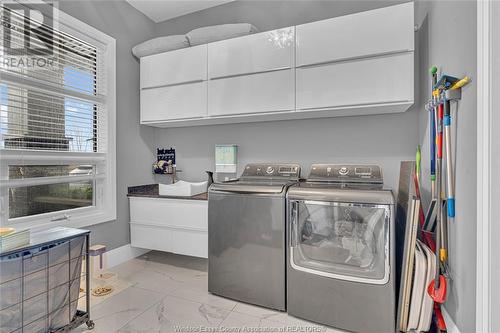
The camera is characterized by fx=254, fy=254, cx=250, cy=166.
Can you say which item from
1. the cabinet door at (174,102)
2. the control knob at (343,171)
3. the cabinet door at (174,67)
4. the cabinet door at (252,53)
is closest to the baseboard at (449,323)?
the control knob at (343,171)

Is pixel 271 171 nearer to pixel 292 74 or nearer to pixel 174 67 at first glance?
pixel 292 74

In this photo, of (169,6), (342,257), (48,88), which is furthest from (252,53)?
(342,257)

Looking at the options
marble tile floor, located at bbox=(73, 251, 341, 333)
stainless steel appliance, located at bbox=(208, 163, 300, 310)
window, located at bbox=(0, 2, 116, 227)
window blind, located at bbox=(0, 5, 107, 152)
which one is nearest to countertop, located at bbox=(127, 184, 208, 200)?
window, located at bbox=(0, 2, 116, 227)

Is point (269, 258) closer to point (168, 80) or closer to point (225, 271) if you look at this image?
point (225, 271)

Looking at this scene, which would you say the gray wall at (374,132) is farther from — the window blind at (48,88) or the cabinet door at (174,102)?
the window blind at (48,88)

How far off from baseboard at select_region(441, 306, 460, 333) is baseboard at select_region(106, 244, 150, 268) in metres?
2.93

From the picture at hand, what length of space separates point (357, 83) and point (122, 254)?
2958 mm

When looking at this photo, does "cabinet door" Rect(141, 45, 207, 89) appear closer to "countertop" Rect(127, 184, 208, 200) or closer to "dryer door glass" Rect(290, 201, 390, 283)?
"countertop" Rect(127, 184, 208, 200)

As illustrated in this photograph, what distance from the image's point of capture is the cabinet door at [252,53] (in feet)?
7.63

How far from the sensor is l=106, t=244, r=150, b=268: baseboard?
2727 mm

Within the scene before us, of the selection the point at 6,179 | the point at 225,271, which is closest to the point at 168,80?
the point at 6,179

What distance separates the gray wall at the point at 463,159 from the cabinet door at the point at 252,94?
113 cm

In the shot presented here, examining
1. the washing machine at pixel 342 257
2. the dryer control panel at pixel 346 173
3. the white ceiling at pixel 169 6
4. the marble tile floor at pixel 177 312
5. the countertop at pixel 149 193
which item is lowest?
the marble tile floor at pixel 177 312

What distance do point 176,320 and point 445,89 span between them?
2.35 m
